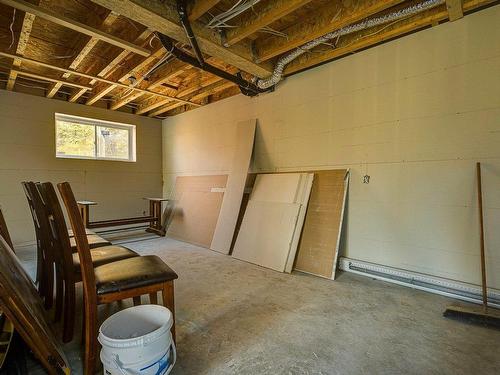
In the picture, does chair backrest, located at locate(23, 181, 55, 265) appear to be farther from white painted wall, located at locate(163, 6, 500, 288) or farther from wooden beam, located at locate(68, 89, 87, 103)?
wooden beam, located at locate(68, 89, 87, 103)

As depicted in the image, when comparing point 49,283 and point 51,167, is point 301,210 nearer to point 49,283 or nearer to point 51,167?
point 49,283

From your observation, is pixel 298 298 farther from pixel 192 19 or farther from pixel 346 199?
pixel 192 19

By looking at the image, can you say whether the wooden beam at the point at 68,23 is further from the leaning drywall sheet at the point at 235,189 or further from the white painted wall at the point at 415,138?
the white painted wall at the point at 415,138

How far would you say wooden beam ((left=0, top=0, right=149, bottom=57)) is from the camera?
2.22m

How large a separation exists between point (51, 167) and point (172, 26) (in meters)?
3.77

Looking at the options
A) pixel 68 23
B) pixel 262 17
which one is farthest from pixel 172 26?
pixel 68 23

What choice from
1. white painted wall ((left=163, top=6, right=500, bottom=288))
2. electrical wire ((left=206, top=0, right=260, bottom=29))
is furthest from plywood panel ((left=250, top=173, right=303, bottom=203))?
electrical wire ((left=206, top=0, right=260, bottom=29))

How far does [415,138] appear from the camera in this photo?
268cm

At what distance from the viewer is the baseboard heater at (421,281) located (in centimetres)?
232

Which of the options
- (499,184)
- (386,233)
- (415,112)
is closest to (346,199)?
(386,233)

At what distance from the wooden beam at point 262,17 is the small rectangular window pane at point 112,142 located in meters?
3.78

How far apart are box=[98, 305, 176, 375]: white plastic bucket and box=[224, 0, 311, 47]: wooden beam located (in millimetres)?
2487

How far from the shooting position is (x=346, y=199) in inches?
125

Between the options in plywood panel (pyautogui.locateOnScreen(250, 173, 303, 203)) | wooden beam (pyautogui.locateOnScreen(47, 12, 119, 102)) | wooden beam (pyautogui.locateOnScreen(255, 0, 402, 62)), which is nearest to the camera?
wooden beam (pyautogui.locateOnScreen(255, 0, 402, 62))
